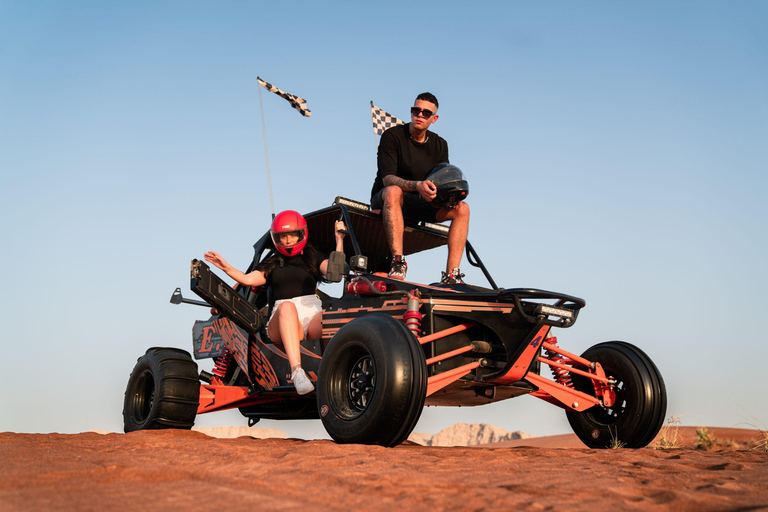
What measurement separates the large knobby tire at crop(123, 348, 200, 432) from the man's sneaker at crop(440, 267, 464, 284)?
2730 millimetres

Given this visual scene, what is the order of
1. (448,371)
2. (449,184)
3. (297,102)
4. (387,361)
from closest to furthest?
(387,361) < (448,371) < (449,184) < (297,102)

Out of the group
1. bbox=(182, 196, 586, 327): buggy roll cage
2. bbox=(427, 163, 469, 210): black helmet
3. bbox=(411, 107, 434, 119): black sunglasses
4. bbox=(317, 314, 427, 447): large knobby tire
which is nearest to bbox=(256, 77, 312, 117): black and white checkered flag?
bbox=(182, 196, 586, 327): buggy roll cage

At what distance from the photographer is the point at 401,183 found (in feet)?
21.3

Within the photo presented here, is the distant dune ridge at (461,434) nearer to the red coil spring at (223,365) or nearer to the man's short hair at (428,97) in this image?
the red coil spring at (223,365)

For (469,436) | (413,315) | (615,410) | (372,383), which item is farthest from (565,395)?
(469,436)

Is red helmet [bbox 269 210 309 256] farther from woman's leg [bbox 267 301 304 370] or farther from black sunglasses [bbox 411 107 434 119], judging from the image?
black sunglasses [bbox 411 107 434 119]

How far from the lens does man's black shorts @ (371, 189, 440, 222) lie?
679cm

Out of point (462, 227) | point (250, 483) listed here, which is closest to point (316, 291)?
point (462, 227)

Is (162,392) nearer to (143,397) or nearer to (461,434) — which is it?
(143,397)

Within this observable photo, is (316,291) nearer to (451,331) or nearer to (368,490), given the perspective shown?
(451,331)

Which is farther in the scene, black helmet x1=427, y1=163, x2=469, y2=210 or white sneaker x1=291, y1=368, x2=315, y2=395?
black helmet x1=427, y1=163, x2=469, y2=210

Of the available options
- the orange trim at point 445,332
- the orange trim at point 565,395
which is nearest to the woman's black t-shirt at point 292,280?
the orange trim at point 445,332

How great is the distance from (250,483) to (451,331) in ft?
8.32

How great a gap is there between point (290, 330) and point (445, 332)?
1.46 m
